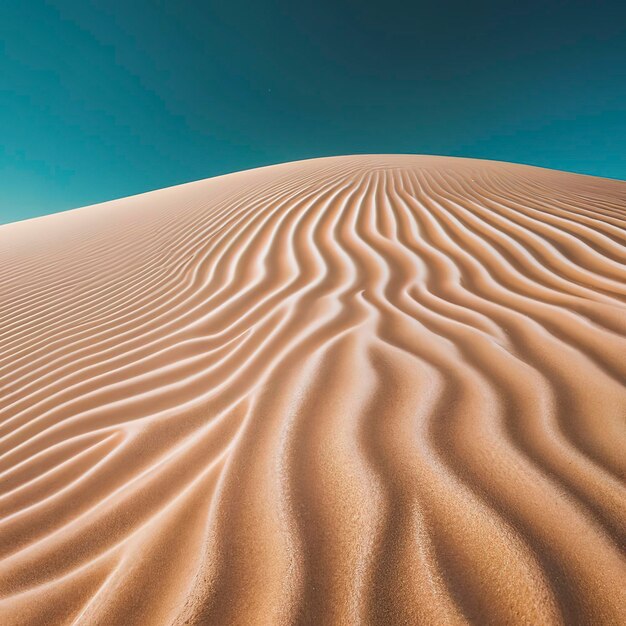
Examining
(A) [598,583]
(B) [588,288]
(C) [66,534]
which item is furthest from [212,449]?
(B) [588,288]

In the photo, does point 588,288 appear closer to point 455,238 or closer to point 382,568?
point 455,238

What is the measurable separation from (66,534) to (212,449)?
452 millimetres

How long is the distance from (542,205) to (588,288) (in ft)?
7.99

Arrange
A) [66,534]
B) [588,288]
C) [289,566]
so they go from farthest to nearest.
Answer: [588,288], [66,534], [289,566]

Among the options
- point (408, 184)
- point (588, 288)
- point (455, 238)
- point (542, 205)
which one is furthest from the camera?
point (408, 184)

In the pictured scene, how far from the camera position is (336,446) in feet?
3.62

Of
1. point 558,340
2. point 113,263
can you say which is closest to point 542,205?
point 558,340

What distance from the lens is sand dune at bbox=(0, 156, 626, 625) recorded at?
29.7 inches

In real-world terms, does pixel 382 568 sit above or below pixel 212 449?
below

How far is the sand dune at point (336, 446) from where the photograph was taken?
754 millimetres

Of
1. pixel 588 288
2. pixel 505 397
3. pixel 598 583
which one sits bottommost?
pixel 598 583

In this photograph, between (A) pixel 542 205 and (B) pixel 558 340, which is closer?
(B) pixel 558 340

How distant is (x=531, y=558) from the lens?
29.1 inches

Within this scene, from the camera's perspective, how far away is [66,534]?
1.08 m
